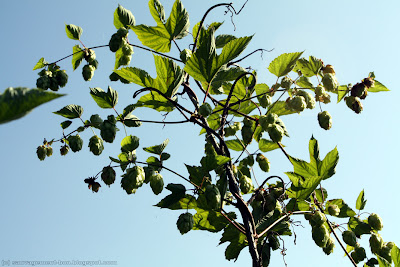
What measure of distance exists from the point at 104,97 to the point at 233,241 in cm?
125

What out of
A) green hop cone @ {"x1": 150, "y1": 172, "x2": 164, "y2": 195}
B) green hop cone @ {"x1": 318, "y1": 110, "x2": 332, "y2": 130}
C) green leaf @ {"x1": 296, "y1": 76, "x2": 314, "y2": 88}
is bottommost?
green hop cone @ {"x1": 150, "y1": 172, "x2": 164, "y2": 195}

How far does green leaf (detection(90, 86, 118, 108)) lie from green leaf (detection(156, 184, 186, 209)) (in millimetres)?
744

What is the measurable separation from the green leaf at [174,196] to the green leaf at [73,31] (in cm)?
159

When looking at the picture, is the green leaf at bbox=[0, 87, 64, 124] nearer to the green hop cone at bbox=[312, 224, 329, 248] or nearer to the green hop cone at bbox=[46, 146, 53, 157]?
the green hop cone at bbox=[312, 224, 329, 248]

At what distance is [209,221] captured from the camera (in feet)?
7.14

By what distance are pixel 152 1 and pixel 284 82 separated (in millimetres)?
1047

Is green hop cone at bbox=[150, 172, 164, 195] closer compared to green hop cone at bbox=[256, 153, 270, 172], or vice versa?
green hop cone at bbox=[150, 172, 164, 195]

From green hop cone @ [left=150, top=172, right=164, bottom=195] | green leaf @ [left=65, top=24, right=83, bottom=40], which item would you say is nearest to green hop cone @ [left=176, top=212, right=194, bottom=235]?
green hop cone @ [left=150, top=172, right=164, bottom=195]

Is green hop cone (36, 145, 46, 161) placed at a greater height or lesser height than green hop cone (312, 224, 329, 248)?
greater

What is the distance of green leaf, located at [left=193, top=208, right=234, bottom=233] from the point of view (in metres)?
2.13

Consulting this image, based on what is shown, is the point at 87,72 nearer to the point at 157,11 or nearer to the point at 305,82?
the point at 157,11

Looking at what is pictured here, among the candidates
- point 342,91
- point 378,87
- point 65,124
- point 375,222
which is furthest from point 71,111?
point 375,222

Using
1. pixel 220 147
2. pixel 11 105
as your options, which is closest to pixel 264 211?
pixel 220 147

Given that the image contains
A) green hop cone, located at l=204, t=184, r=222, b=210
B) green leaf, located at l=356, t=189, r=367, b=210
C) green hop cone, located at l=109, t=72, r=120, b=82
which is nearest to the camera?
green hop cone, located at l=204, t=184, r=222, b=210
